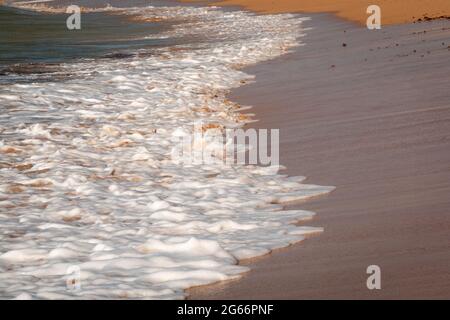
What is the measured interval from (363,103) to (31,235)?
566 cm

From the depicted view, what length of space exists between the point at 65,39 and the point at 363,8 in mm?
10864

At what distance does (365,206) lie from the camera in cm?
614

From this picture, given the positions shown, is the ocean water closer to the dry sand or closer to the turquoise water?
the turquoise water

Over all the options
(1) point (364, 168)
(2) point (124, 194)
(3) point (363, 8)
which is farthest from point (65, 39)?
(1) point (364, 168)

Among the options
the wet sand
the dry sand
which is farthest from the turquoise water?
the wet sand

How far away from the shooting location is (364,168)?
7.20 metres

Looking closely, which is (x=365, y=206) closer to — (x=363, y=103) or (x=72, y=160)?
(x=72, y=160)

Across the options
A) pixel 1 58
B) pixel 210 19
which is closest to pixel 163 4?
pixel 210 19

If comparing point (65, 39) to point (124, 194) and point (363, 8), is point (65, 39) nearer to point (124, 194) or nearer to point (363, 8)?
point (363, 8)

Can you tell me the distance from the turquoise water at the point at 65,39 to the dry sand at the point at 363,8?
6.18 m

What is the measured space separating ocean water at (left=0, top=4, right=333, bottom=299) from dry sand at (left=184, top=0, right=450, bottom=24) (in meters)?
10.1

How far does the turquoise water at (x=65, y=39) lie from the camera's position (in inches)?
824
